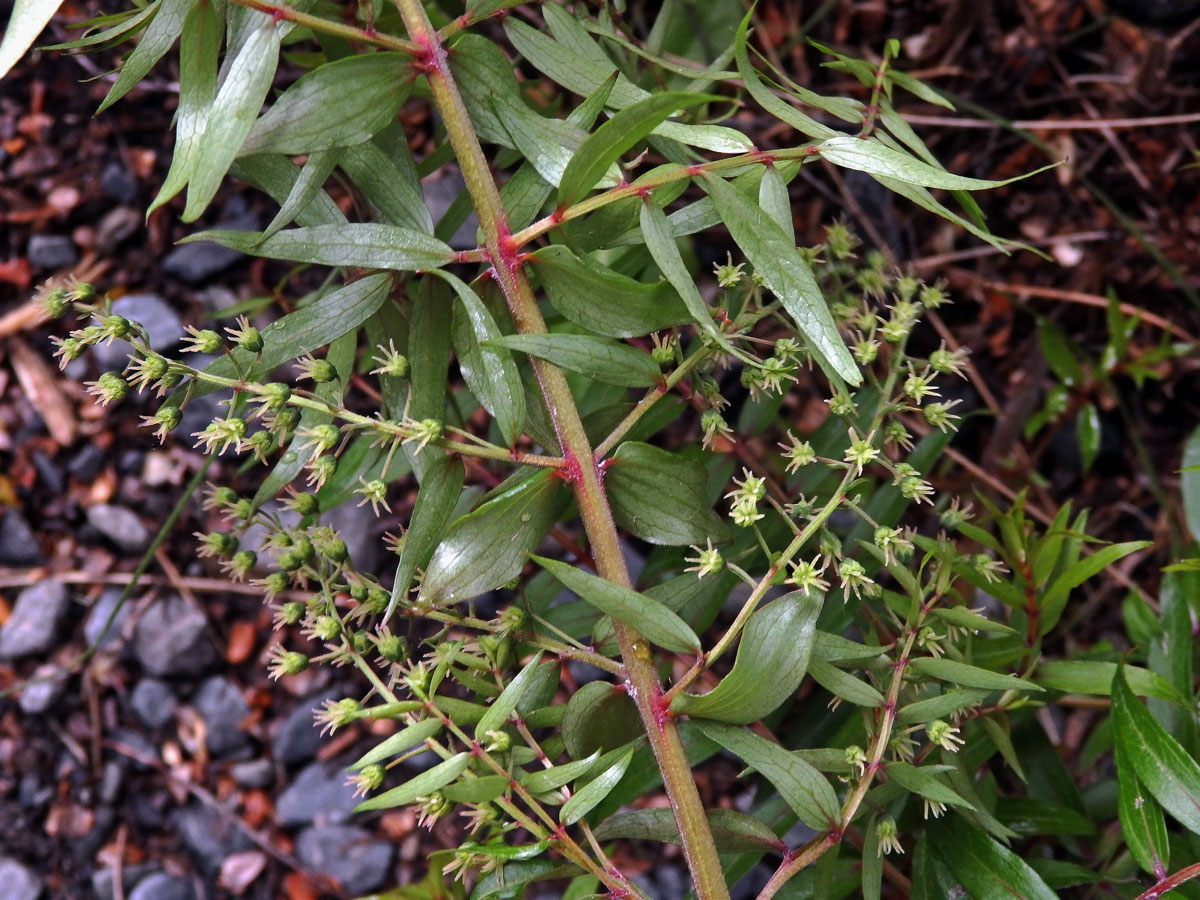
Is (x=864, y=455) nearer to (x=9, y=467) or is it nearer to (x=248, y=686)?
(x=248, y=686)

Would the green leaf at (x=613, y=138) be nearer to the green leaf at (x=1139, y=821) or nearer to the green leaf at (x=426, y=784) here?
the green leaf at (x=426, y=784)

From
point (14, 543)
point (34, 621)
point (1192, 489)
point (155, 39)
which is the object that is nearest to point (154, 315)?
point (14, 543)

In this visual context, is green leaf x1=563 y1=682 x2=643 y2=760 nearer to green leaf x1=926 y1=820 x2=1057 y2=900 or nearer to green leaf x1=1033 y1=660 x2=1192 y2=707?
green leaf x1=926 y1=820 x2=1057 y2=900

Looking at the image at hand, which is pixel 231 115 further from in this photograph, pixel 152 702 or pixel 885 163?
pixel 152 702

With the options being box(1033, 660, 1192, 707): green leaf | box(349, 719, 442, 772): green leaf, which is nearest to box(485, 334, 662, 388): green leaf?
box(349, 719, 442, 772): green leaf

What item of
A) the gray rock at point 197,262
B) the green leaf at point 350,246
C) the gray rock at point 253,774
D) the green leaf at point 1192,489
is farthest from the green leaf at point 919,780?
the gray rock at point 197,262
